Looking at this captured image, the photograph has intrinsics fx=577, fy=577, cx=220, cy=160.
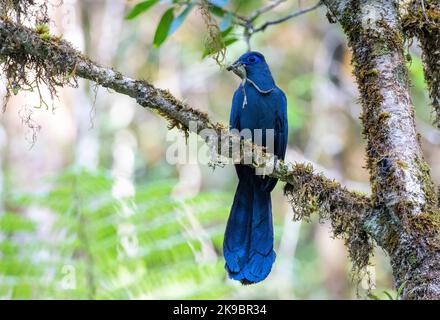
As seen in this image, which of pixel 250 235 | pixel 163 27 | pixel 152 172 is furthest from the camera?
pixel 152 172

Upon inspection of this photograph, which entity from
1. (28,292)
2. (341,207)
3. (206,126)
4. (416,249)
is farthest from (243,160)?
(28,292)

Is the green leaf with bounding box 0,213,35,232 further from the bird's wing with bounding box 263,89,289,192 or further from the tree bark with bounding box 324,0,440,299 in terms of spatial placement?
the tree bark with bounding box 324,0,440,299

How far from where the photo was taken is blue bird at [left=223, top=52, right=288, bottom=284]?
133 inches

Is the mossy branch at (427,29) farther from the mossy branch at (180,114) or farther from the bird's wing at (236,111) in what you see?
the bird's wing at (236,111)

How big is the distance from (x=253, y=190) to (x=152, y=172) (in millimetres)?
4694

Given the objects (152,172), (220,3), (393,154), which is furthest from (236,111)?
(152,172)

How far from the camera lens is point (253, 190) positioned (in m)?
3.96

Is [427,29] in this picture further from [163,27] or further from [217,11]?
[163,27]

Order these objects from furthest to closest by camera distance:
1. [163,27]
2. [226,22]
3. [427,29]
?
1. [163,27]
2. [427,29]
3. [226,22]

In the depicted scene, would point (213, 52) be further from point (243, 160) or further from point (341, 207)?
point (341, 207)

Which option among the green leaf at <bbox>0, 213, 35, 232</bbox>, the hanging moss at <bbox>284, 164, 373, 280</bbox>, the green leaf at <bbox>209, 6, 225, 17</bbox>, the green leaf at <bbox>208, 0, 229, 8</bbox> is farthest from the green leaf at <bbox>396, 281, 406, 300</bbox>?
the green leaf at <bbox>0, 213, 35, 232</bbox>

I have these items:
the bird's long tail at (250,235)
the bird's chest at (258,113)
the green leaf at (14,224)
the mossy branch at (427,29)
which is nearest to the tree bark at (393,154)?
the mossy branch at (427,29)

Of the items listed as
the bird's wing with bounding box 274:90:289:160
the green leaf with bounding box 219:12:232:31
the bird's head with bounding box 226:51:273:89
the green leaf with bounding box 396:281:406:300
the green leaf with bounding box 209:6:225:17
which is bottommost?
the green leaf with bounding box 396:281:406:300

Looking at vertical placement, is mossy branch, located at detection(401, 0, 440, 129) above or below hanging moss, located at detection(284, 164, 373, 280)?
above
